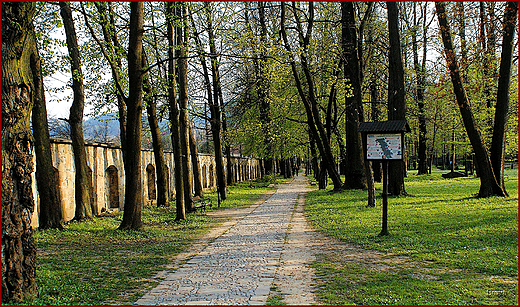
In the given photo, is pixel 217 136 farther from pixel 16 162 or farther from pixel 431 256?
pixel 16 162

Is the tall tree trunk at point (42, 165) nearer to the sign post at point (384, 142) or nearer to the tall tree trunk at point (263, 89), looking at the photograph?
the sign post at point (384, 142)

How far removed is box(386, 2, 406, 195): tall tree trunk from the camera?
54.6ft

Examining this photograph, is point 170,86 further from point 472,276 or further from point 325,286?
point 472,276

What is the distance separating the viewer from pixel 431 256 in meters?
6.91

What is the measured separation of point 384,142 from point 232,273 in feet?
16.1

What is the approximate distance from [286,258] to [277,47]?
8.45m

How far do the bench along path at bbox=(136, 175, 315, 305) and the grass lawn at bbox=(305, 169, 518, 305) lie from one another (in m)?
0.71

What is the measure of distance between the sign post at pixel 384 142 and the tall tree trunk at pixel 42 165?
8174 millimetres

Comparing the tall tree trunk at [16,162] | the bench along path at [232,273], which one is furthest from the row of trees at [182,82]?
the bench along path at [232,273]

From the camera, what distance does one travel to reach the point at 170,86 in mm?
13914

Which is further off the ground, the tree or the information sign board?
the tree

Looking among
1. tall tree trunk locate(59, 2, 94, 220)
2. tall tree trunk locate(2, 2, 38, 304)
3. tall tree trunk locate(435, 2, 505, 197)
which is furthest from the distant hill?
tall tree trunk locate(435, 2, 505, 197)

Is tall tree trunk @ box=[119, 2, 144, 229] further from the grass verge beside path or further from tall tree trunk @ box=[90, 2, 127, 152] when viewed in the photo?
the grass verge beside path

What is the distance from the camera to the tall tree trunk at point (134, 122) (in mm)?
10750
